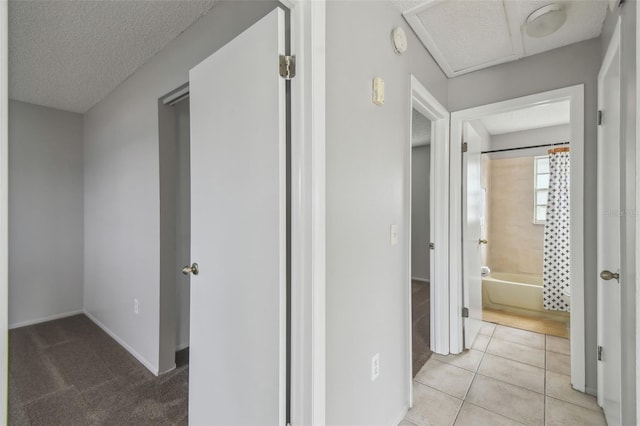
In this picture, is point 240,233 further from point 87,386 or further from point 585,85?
point 585,85

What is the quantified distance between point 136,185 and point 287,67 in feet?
6.00

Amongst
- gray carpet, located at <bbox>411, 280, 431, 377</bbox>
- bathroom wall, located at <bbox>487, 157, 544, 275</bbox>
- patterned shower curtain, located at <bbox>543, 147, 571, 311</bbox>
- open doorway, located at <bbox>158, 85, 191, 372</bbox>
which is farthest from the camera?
bathroom wall, located at <bbox>487, 157, 544, 275</bbox>

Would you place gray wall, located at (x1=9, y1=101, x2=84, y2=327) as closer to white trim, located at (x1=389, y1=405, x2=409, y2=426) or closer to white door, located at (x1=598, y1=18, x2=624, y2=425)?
white trim, located at (x1=389, y1=405, x2=409, y2=426)

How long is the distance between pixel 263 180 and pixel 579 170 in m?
2.12

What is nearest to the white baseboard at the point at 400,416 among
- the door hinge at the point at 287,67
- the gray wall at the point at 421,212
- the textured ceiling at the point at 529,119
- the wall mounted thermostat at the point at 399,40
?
the door hinge at the point at 287,67

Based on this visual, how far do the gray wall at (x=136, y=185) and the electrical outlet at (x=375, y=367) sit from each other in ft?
5.08

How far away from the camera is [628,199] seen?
121cm

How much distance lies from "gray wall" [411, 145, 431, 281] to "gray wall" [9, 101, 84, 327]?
4.90m

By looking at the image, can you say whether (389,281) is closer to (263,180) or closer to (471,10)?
(263,180)

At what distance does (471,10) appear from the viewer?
1.63m

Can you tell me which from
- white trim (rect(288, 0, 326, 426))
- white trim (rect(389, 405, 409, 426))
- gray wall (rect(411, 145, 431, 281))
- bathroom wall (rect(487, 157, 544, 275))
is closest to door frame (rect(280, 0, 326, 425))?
white trim (rect(288, 0, 326, 426))

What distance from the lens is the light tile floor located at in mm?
1673

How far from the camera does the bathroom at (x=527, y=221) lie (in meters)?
3.15

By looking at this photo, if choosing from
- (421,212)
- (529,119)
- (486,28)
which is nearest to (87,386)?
(486,28)
